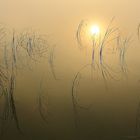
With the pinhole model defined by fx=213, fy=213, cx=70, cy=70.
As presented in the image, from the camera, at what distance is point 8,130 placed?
0.82m

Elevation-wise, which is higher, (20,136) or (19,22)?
(19,22)

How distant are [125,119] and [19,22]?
54cm

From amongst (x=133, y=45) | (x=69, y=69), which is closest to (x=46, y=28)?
(x=69, y=69)

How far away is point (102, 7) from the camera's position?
0.78 meters

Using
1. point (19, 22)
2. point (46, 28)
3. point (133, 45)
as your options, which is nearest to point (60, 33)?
point (46, 28)

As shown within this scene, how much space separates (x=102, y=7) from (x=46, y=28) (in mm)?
219

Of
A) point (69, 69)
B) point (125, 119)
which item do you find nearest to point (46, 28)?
point (69, 69)

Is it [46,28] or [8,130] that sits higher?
[46,28]

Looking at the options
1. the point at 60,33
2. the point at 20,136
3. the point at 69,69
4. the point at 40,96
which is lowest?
the point at 20,136

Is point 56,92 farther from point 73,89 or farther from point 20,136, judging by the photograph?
point 20,136

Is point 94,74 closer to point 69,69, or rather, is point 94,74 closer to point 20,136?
point 69,69

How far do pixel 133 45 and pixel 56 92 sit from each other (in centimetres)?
33

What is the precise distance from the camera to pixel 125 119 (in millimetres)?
810

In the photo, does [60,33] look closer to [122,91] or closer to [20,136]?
[122,91]
